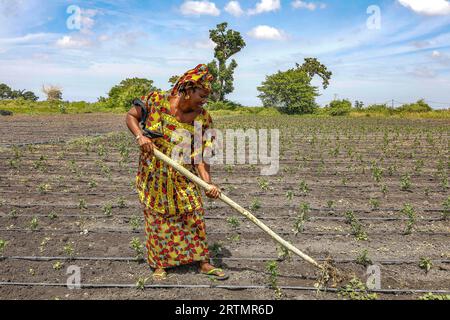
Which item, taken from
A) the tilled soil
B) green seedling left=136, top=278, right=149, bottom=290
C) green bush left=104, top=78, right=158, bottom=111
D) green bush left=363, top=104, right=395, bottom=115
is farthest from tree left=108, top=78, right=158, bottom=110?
green seedling left=136, top=278, right=149, bottom=290

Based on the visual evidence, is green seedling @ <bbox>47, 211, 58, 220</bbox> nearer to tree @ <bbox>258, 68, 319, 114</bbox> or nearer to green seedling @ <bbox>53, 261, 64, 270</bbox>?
green seedling @ <bbox>53, 261, 64, 270</bbox>

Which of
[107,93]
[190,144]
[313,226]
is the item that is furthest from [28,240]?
[107,93]

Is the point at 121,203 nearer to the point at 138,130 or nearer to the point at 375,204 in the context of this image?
the point at 138,130

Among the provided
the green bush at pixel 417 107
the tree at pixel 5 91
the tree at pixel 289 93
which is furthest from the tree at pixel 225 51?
the tree at pixel 5 91

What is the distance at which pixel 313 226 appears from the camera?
499cm

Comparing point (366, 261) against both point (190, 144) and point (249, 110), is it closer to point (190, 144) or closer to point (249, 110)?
point (190, 144)

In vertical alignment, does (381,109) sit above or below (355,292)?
above

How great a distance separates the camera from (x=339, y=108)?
37062mm

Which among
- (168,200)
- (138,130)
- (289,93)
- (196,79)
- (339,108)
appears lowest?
(168,200)

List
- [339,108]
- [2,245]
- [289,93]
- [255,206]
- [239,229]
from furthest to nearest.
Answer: [289,93] < [339,108] < [255,206] < [239,229] < [2,245]

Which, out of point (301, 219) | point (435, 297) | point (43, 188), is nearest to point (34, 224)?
point (43, 188)

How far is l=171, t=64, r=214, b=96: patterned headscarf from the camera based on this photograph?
123 inches

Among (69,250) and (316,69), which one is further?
(316,69)

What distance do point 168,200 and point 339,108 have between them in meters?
35.7
